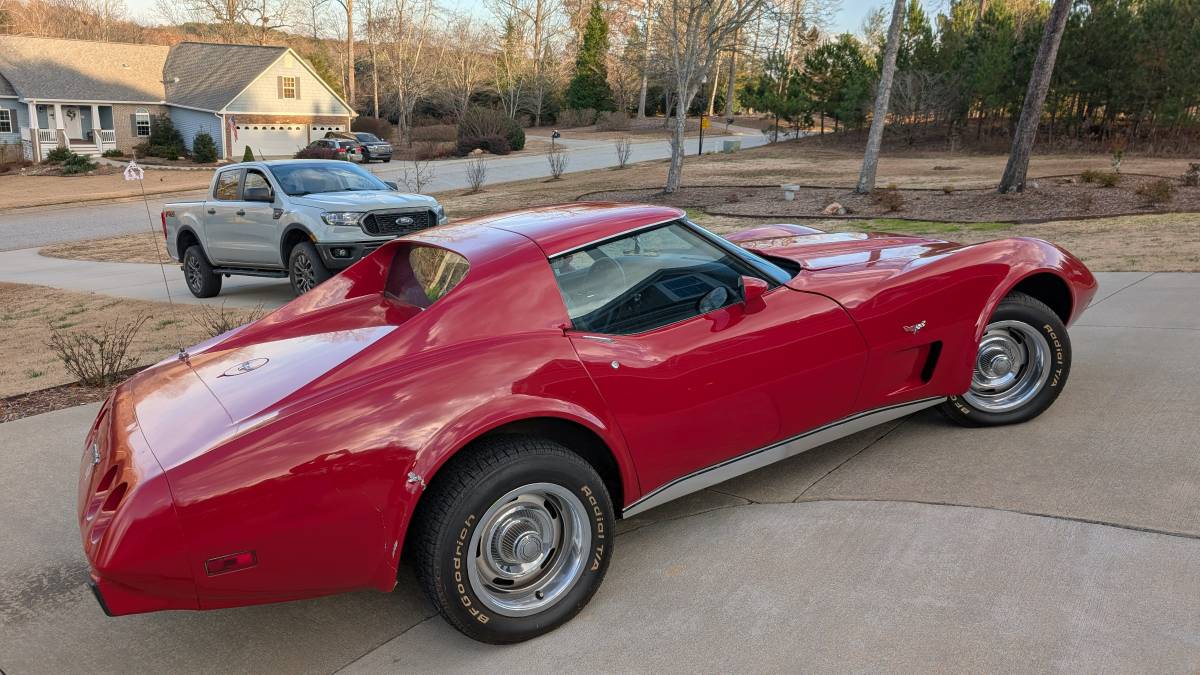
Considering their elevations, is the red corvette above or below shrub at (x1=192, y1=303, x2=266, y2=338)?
above

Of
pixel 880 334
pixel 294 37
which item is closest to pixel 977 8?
pixel 880 334

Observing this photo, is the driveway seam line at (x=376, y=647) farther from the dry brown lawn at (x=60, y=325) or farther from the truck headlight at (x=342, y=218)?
the truck headlight at (x=342, y=218)

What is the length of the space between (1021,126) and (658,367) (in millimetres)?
15285

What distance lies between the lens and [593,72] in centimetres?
6919

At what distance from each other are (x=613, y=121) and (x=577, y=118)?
4595 mm

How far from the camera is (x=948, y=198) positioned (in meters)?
16.2

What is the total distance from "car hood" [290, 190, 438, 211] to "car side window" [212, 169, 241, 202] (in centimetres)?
135

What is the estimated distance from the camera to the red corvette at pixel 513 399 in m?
2.62

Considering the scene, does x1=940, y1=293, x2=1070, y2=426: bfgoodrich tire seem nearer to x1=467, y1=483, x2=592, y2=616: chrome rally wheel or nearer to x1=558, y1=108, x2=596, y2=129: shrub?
x1=467, y1=483, x2=592, y2=616: chrome rally wheel

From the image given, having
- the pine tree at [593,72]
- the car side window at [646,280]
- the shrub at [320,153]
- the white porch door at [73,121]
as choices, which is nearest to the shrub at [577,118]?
the pine tree at [593,72]

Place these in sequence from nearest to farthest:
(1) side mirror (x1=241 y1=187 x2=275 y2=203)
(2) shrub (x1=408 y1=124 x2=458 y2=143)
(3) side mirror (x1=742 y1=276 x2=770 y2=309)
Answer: (3) side mirror (x1=742 y1=276 x2=770 y2=309)
(1) side mirror (x1=241 y1=187 x2=275 y2=203)
(2) shrub (x1=408 y1=124 x2=458 y2=143)

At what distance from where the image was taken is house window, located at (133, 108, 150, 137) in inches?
1902

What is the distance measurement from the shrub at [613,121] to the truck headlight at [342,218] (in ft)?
186

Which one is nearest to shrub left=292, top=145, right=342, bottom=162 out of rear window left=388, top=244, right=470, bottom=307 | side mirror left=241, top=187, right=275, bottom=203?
side mirror left=241, top=187, right=275, bottom=203
